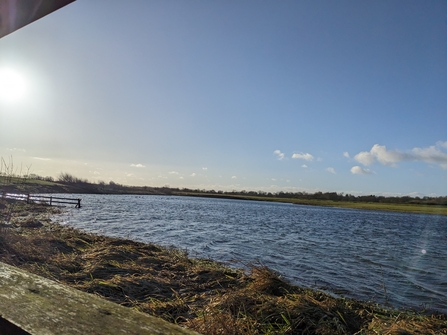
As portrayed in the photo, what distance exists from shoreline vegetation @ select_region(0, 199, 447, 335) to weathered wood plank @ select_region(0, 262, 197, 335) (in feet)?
7.30

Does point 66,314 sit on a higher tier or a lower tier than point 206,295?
higher

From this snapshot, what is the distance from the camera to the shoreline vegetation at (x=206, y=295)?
13.4ft

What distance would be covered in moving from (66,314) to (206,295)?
5.24m

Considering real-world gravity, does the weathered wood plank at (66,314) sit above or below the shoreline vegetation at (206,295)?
above

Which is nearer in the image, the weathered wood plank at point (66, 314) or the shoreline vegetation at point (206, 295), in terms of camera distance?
the weathered wood plank at point (66, 314)

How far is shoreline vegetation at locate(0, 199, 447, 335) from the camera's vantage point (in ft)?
13.4

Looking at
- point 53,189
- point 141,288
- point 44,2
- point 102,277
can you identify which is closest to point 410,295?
point 141,288

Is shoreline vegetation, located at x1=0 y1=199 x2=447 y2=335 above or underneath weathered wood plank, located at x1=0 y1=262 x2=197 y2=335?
underneath

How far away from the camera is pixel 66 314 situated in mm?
1174

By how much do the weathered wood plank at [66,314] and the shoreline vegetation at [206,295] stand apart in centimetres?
223

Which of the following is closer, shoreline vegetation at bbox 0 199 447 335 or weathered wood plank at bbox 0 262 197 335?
weathered wood plank at bbox 0 262 197 335

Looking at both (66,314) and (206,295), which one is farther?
(206,295)

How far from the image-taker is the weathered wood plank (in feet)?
3.46

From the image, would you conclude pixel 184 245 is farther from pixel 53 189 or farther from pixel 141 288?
pixel 53 189
